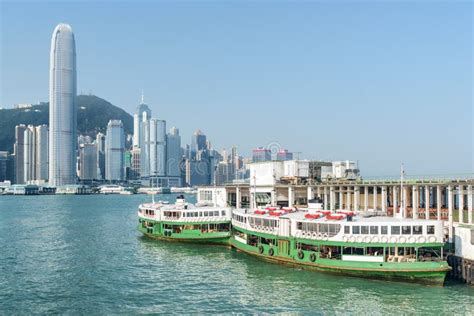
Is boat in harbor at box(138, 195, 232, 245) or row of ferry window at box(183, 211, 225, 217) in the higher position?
row of ferry window at box(183, 211, 225, 217)

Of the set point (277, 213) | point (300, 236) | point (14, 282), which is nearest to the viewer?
point (14, 282)

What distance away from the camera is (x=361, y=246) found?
4153cm

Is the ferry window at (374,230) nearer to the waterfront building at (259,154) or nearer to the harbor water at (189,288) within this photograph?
the harbor water at (189,288)

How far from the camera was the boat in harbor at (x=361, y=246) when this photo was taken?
39.7 m

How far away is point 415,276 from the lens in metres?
39.4

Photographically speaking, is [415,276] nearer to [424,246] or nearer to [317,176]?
[424,246]

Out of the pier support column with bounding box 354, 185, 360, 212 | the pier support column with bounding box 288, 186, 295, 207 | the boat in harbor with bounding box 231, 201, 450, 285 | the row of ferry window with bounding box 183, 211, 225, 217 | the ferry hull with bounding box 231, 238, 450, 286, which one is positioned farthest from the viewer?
the pier support column with bounding box 288, 186, 295, 207

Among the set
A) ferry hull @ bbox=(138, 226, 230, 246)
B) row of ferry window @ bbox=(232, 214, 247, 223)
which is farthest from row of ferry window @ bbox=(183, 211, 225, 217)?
row of ferry window @ bbox=(232, 214, 247, 223)

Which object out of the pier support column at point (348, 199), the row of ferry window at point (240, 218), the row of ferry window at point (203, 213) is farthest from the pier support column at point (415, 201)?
the row of ferry window at point (203, 213)

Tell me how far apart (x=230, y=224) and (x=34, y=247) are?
27563 mm

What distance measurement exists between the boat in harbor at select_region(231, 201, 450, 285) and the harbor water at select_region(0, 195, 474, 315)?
3.23ft

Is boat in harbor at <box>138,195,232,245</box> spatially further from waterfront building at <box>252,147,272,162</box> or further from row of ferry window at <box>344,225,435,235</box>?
waterfront building at <box>252,147,272,162</box>

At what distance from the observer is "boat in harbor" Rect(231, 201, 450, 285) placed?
39.7 m

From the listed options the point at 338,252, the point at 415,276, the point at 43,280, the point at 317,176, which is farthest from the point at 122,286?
the point at 317,176
